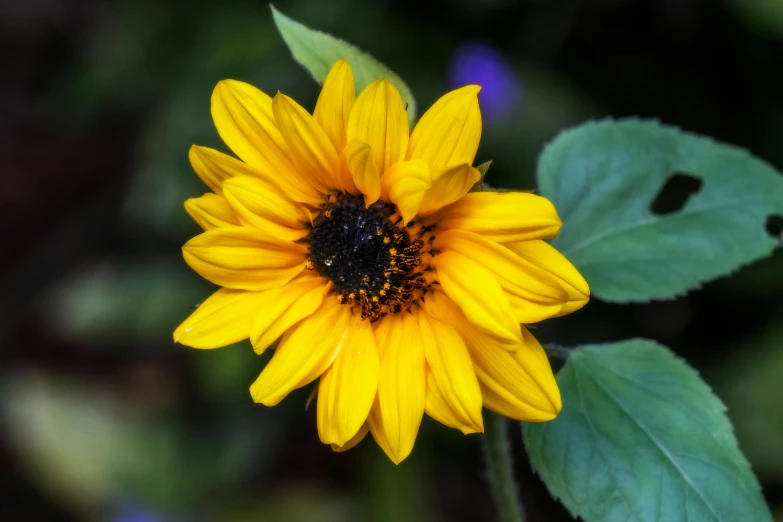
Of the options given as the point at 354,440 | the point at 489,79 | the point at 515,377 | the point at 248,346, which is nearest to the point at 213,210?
the point at 354,440

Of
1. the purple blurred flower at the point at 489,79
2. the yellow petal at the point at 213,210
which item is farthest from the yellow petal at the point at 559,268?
the purple blurred flower at the point at 489,79

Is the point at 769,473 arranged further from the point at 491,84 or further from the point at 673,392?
the point at 491,84

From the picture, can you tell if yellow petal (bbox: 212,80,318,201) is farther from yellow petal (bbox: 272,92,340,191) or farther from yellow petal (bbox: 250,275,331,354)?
yellow petal (bbox: 250,275,331,354)

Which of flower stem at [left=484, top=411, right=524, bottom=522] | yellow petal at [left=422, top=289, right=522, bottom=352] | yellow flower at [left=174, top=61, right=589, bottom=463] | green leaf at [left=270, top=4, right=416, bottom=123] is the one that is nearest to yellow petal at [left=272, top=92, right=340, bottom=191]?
yellow flower at [left=174, top=61, right=589, bottom=463]

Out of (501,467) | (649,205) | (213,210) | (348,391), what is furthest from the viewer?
(649,205)

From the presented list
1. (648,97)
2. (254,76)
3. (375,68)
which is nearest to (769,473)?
(648,97)

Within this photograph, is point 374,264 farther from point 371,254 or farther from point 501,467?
point 501,467
